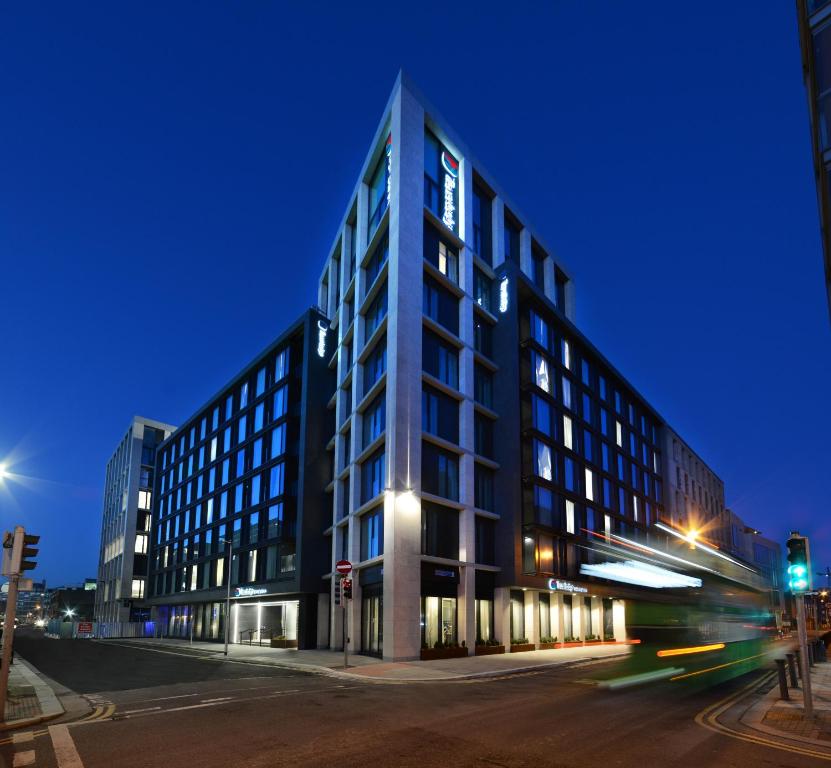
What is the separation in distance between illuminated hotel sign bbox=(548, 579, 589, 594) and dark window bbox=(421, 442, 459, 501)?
383 inches

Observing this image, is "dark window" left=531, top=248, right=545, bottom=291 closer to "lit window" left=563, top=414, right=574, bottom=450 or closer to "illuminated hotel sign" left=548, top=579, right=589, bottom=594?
"lit window" left=563, top=414, right=574, bottom=450

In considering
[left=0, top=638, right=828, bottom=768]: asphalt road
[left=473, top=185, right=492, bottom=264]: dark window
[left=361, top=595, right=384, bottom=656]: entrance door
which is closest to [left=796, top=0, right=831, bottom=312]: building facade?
[left=0, top=638, right=828, bottom=768]: asphalt road

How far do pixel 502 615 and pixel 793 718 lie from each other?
2751 centimetres

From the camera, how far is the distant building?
246ft

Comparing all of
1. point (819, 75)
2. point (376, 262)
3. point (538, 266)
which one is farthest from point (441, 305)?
point (819, 75)

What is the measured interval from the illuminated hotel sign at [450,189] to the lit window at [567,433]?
55.2 ft

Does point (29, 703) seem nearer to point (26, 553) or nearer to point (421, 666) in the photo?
point (26, 553)

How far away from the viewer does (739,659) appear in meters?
35.0

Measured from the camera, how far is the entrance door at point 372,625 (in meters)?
35.8

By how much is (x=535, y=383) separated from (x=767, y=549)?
10576 centimetres

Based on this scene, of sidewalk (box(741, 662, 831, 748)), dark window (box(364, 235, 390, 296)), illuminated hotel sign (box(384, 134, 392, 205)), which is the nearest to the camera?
sidewalk (box(741, 662, 831, 748))

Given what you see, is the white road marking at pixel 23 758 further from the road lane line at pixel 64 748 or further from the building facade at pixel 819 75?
the building facade at pixel 819 75

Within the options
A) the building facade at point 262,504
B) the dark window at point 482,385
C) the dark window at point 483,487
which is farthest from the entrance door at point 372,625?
the dark window at point 482,385

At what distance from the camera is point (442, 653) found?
35.2 meters
